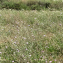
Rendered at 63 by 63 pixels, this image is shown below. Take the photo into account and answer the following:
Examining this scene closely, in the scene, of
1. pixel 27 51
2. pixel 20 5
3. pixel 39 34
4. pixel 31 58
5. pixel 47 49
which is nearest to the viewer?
pixel 31 58

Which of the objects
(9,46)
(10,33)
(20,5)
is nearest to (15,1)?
(20,5)

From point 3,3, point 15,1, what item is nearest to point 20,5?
point 15,1

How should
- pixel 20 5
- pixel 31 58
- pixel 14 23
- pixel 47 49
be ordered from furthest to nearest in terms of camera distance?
pixel 20 5 < pixel 14 23 < pixel 47 49 < pixel 31 58

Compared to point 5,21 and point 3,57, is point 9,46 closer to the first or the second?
point 3,57

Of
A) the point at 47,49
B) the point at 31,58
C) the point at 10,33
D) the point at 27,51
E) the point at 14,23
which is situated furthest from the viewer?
the point at 14,23

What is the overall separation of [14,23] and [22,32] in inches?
42.7

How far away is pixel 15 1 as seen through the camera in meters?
8.17

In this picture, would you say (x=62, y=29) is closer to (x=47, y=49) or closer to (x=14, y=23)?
(x=47, y=49)

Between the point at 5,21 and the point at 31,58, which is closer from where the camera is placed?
the point at 31,58

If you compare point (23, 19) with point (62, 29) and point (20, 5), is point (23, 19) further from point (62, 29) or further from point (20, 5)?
point (20, 5)

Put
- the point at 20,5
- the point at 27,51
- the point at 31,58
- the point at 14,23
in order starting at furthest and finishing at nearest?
the point at 20,5 → the point at 14,23 → the point at 27,51 → the point at 31,58

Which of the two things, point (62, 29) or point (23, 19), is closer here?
point (62, 29)

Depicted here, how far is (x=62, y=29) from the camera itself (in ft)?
12.7

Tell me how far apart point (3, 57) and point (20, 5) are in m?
5.49
